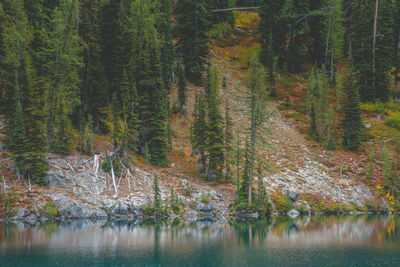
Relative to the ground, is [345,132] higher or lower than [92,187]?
higher

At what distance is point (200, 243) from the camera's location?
27.2 meters

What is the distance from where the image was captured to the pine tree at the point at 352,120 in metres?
53.1

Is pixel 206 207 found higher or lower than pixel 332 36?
lower

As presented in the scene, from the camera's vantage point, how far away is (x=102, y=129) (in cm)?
4850

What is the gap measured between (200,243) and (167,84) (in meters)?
31.2

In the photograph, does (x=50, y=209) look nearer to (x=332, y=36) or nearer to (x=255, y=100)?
(x=255, y=100)

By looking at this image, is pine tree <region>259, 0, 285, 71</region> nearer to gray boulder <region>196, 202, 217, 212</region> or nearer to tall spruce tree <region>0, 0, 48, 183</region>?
gray boulder <region>196, 202, 217, 212</region>

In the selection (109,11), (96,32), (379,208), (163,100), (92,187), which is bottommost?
(379,208)

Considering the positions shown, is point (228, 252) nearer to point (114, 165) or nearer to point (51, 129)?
point (114, 165)

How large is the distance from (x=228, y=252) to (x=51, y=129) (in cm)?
2493

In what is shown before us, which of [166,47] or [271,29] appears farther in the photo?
[271,29]

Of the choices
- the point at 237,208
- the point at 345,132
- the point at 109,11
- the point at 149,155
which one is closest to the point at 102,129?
the point at 149,155

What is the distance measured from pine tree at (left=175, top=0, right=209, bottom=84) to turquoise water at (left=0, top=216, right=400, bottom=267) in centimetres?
3554

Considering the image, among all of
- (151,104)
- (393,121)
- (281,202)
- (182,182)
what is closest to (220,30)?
(393,121)
